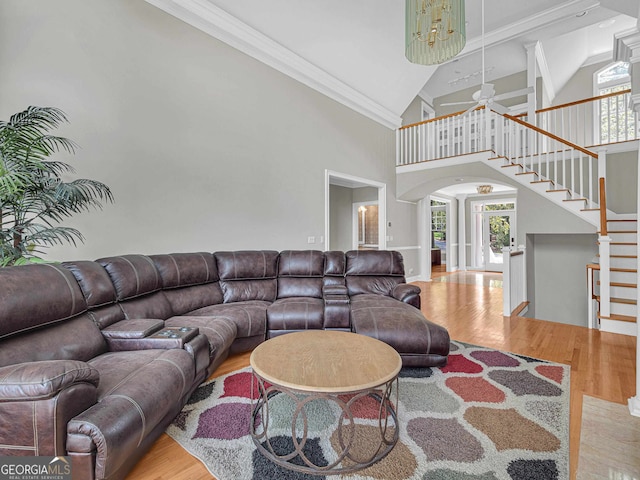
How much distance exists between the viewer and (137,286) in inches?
93.9

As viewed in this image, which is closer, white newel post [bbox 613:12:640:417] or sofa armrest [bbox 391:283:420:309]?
white newel post [bbox 613:12:640:417]

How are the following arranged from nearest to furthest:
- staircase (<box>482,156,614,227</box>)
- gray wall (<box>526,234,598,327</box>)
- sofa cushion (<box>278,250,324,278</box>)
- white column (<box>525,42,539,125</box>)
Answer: sofa cushion (<box>278,250,324,278</box>), staircase (<box>482,156,614,227</box>), gray wall (<box>526,234,598,327</box>), white column (<box>525,42,539,125</box>)

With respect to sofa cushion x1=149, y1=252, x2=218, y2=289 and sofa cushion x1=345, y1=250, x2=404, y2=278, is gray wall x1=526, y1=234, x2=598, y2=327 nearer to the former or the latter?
sofa cushion x1=345, y1=250, x2=404, y2=278

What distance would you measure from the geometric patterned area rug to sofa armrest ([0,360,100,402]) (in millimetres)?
761

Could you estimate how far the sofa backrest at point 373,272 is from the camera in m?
3.47

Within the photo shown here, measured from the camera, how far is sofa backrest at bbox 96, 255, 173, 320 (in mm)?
2258

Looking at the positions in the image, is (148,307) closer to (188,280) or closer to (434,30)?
(188,280)

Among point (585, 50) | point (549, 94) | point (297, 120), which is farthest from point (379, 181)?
point (585, 50)

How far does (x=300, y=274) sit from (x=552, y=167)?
487 cm

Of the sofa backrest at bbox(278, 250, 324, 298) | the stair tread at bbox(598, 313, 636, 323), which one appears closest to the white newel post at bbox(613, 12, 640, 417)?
the stair tread at bbox(598, 313, 636, 323)

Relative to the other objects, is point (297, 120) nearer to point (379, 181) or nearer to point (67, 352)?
point (379, 181)

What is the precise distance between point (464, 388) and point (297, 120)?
4177 millimetres

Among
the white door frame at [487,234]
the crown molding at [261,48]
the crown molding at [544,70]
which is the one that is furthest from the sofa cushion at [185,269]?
the white door frame at [487,234]

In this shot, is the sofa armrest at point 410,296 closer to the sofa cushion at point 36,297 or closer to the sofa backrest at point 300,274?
the sofa backrest at point 300,274
